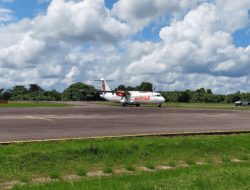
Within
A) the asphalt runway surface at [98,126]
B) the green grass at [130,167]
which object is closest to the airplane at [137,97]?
the asphalt runway surface at [98,126]

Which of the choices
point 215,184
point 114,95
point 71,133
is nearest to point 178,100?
point 114,95

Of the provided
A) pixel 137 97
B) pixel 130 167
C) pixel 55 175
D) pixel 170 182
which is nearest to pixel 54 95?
pixel 137 97

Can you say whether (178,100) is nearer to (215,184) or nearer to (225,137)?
(225,137)

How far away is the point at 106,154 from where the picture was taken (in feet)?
41.8

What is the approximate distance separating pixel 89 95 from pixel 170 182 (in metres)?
155

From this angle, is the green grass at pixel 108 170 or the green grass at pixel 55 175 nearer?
the green grass at pixel 55 175

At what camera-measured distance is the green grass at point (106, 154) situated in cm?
1098

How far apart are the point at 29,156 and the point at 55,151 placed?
0.84 metres

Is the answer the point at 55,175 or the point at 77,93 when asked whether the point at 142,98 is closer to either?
the point at 55,175

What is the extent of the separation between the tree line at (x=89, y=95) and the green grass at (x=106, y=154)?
99.4m

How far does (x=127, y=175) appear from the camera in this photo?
997 cm

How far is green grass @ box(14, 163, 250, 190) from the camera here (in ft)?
27.1

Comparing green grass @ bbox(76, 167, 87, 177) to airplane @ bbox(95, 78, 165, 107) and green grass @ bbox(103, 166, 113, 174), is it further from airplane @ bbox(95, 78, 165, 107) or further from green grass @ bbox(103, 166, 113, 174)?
airplane @ bbox(95, 78, 165, 107)

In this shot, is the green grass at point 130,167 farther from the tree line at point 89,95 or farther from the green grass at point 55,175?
the tree line at point 89,95
